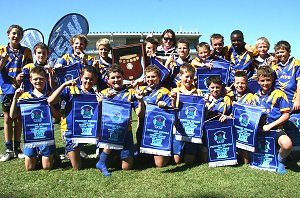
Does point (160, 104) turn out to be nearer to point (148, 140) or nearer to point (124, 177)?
point (148, 140)

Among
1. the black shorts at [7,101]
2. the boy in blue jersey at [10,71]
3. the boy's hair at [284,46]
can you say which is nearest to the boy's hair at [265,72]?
the boy's hair at [284,46]

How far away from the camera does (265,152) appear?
16.9ft

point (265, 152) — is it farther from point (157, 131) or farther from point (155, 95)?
point (155, 95)

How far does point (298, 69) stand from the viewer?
5730mm

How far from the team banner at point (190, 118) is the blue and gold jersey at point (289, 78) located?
1.65m

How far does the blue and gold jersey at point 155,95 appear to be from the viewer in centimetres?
534

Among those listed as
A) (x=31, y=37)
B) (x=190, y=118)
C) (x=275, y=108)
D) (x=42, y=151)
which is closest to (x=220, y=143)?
(x=190, y=118)

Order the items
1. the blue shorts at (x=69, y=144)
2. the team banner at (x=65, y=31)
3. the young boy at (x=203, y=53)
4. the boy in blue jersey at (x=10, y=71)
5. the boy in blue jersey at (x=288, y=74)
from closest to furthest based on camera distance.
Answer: the blue shorts at (x=69, y=144), the boy in blue jersey at (x=288, y=74), the boy in blue jersey at (x=10, y=71), the young boy at (x=203, y=53), the team banner at (x=65, y=31)

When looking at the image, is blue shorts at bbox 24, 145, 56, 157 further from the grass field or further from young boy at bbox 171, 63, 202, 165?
young boy at bbox 171, 63, 202, 165

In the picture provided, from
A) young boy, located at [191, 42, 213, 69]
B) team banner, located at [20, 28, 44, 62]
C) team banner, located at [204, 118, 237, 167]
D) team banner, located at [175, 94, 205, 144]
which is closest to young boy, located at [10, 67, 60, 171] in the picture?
team banner, located at [175, 94, 205, 144]

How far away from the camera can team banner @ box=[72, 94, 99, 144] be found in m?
5.05

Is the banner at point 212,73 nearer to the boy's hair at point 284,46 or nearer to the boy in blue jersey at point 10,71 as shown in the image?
the boy's hair at point 284,46

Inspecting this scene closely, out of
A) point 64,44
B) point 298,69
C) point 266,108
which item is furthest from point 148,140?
point 64,44

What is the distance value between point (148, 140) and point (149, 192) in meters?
1.09
